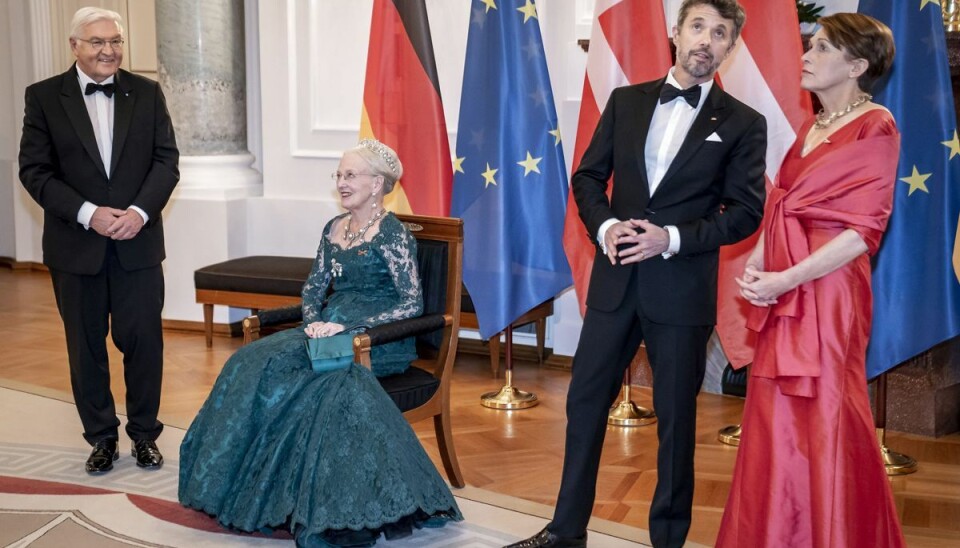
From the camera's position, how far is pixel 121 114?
4414 millimetres

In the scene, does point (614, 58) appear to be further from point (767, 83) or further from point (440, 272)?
point (440, 272)

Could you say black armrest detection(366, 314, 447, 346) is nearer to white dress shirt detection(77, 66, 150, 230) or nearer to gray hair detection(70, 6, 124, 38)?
white dress shirt detection(77, 66, 150, 230)

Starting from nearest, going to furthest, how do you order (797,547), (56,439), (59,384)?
(797,547) < (56,439) < (59,384)

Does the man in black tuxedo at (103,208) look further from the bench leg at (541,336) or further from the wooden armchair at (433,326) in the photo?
the bench leg at (541,336)

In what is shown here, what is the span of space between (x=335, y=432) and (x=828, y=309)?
1.66 m

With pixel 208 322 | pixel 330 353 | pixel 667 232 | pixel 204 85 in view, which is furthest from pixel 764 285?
pixel 204 85

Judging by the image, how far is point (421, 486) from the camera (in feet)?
12.4

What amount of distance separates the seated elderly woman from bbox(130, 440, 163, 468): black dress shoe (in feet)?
1.99

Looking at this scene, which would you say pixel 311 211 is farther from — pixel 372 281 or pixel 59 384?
pixel 372 281

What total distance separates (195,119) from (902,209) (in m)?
4.78

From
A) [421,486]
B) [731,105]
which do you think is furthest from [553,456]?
[731,105]

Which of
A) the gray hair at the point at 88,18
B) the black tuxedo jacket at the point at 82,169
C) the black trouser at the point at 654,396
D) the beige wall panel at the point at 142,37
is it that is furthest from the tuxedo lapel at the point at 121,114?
the beige wall panel at the point at 142,37

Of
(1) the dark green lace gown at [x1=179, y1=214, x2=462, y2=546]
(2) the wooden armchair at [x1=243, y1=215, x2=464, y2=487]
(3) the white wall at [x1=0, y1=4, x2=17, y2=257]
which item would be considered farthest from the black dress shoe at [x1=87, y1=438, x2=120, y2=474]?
(3) the white wall at [x1=0, y1=4, x2=17, y2=257]

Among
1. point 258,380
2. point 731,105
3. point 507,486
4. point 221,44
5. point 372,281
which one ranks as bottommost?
point 507,486
